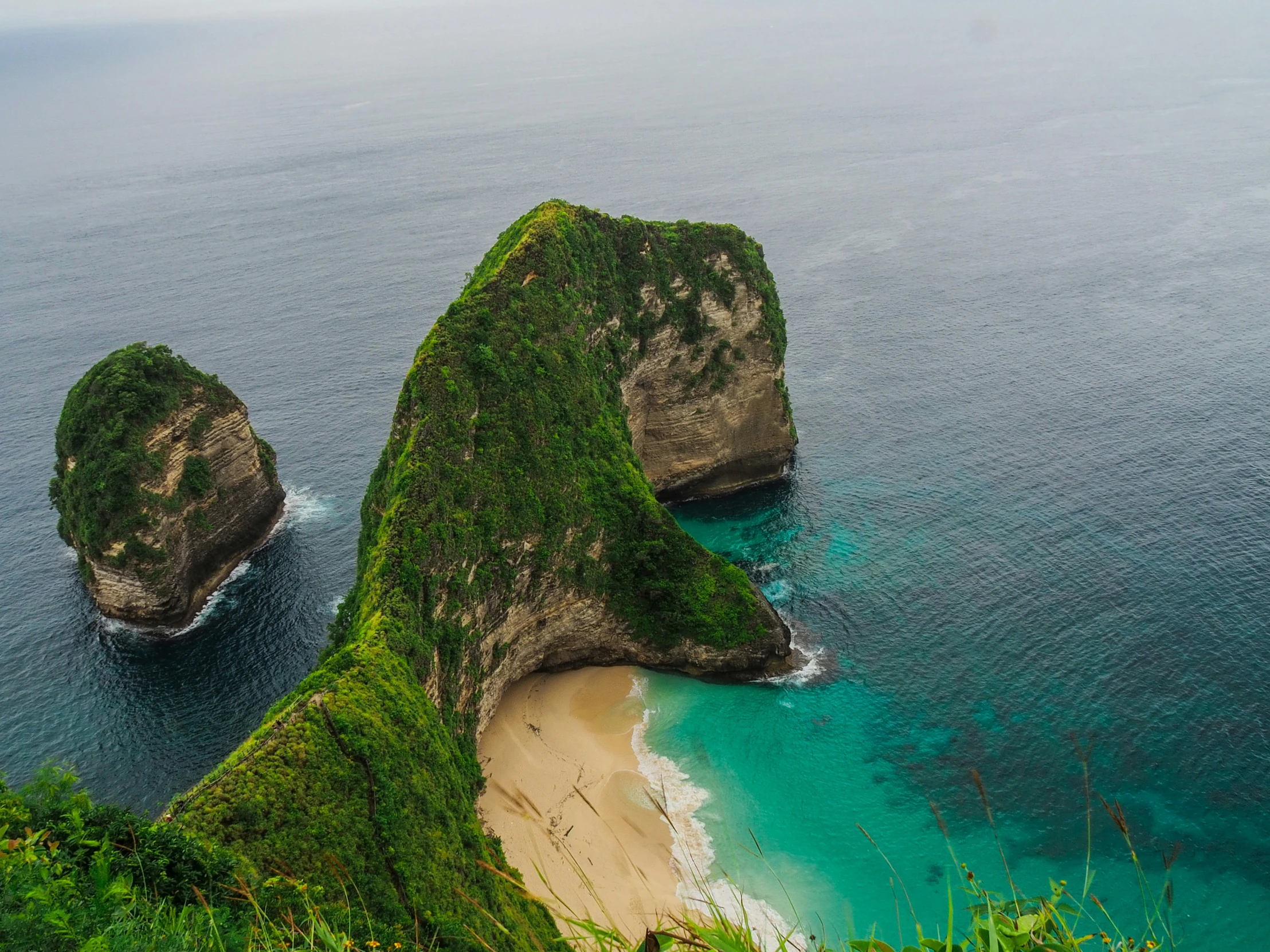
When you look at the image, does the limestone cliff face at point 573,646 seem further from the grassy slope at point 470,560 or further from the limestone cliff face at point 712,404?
the limestone cliff face at point 712,404

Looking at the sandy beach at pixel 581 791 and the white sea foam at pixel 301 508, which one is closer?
the sandy beach at pixel 581 791

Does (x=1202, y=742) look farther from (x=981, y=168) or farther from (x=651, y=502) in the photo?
(x=981, y=168)

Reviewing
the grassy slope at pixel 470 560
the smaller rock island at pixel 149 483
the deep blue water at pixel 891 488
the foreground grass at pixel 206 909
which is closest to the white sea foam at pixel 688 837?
the deep blue water at pixel 891 488

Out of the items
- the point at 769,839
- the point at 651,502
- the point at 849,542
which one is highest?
the point at 651,502

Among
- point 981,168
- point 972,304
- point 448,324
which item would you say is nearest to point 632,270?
point 448,324

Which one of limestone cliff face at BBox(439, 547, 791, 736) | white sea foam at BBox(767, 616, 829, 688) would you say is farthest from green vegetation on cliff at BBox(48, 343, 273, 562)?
white sea foam at BBox(767, 616, 829, 688)

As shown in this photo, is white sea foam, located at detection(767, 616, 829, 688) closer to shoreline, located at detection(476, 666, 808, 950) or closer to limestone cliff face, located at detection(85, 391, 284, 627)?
shoreline, located at detection(476, 666, 808, 950)

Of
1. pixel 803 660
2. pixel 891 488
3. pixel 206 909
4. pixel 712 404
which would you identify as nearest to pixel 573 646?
pixel 803 660
